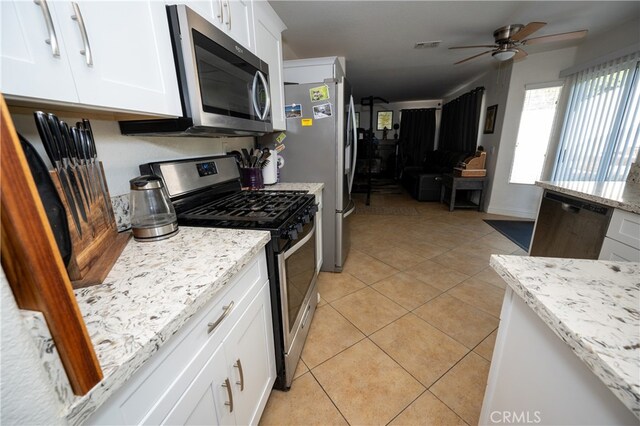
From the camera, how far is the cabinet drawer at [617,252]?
49.2 inches

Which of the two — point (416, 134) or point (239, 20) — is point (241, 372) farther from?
point (416, 134)

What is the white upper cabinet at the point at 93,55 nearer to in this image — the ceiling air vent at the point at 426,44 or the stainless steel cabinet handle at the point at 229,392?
the stainless steel cabinet handle at the point at 229,392

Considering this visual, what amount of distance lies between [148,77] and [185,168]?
1.68 ft

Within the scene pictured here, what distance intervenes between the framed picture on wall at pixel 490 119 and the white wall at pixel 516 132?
0.31m

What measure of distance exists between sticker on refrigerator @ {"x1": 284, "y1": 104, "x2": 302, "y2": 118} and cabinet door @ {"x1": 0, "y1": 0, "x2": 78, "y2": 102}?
1.57 metres

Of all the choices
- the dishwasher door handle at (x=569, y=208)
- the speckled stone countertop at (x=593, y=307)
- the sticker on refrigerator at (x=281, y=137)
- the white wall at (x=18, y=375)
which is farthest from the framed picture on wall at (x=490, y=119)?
the white wall at (x=18, y=375)

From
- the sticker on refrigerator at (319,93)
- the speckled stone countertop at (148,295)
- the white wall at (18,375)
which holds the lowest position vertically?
the speckled stone countertop at (148,295)

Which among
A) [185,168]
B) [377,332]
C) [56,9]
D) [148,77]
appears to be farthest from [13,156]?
[377,332]

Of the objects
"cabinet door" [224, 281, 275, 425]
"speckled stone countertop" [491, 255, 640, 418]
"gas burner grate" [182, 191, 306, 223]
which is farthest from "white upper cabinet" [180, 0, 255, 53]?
"speckled stone countertop" [491, 255, 640, 418]

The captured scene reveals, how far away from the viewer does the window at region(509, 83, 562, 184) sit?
A: 358 cm

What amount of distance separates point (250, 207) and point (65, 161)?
70 centimetres

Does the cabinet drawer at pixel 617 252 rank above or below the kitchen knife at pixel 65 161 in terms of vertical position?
below

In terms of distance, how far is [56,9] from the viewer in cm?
57

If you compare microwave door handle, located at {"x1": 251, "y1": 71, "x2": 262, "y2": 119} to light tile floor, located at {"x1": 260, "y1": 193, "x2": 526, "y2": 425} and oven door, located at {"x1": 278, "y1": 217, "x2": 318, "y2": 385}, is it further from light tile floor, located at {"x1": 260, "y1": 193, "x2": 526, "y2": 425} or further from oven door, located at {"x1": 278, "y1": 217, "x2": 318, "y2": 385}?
light tile floor, located at {"x1": 260, "y1": 193, "x2": 526, "y2": 425}
